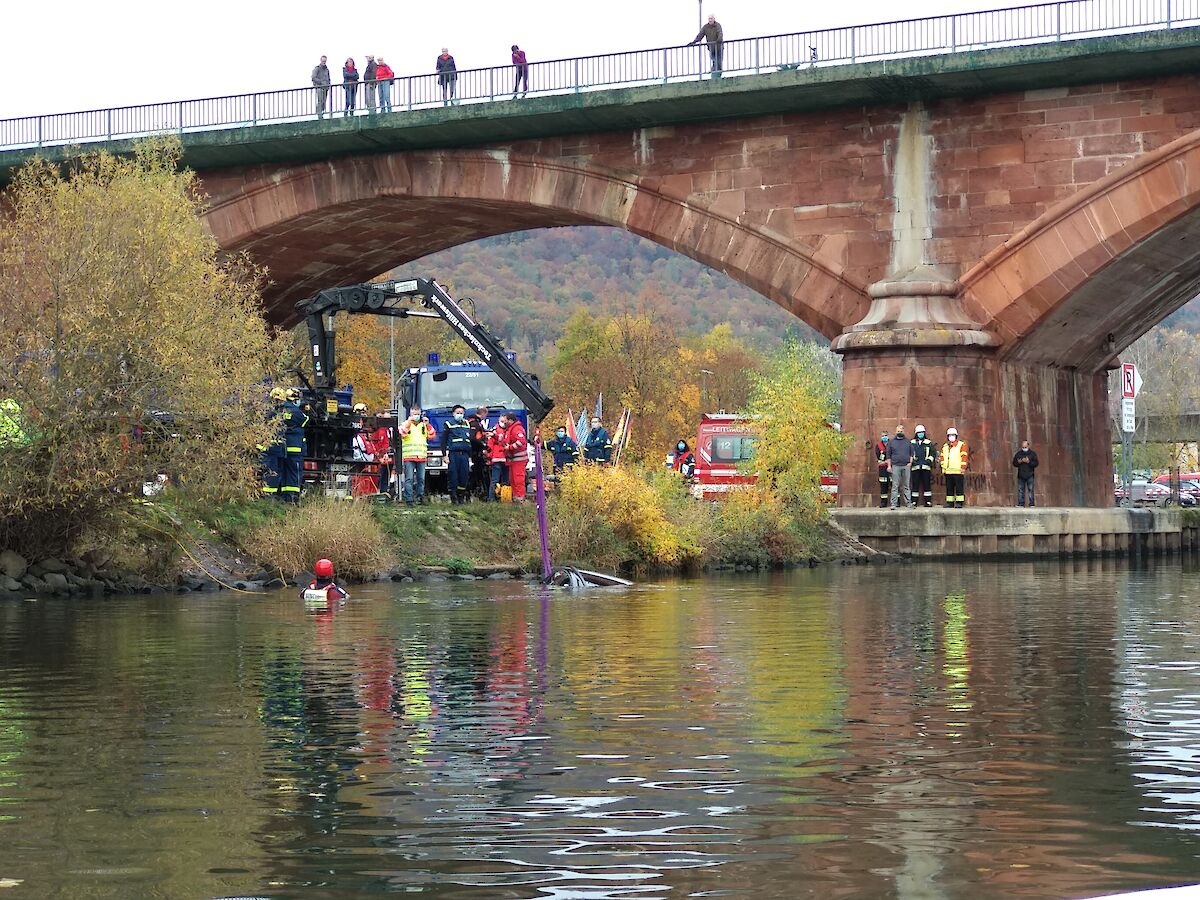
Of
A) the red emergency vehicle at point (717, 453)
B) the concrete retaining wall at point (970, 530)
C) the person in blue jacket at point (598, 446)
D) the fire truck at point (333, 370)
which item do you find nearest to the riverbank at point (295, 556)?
the fire truck at point (333, 370)

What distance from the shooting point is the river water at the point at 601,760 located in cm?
697

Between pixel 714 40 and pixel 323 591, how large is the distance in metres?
20.1

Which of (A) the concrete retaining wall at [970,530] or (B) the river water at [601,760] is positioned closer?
(B) the river water at [601,760]

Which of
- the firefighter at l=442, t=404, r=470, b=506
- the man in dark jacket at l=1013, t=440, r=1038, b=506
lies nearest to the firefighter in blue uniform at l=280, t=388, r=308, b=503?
the firefighter at l=442, t=404, r=470, b=506

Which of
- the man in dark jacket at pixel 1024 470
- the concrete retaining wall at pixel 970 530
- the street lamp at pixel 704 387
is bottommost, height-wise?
the concrete retaining wall at pixel 970 530

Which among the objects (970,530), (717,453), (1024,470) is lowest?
(970,530)

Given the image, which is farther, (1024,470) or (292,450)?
(1024,470)

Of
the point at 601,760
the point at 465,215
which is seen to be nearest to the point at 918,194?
the point at 465,215

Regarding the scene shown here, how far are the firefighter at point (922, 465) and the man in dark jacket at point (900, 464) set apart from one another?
14 centimetres

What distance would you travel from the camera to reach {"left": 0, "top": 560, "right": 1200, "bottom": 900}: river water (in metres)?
6.97

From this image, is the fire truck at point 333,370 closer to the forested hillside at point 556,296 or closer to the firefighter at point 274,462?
the firefighter at point 274,462

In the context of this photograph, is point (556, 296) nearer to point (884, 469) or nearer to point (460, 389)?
point (460, 389)

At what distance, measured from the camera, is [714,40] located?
39031 millimetres

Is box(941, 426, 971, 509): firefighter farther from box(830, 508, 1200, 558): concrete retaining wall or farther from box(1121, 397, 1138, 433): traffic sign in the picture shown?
box(1121, 397, 1138, 433): traffic sign
